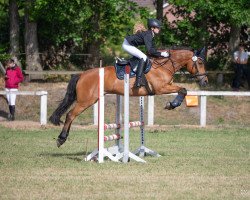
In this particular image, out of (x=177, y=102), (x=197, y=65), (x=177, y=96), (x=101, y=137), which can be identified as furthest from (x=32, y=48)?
(x=101, y=137)

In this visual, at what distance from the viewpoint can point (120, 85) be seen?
51.4ft

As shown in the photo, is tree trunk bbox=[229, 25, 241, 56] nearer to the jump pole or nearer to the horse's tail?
the horse's tail

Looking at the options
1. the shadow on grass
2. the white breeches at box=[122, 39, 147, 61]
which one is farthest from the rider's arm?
the shadow on grass

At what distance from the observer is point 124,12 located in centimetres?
3014

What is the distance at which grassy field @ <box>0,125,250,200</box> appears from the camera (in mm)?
11281

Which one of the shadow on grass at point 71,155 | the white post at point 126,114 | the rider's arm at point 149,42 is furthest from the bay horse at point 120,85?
the white post at point 126,114

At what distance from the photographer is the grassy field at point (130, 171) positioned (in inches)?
444

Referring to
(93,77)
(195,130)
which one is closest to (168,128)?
(195,130)

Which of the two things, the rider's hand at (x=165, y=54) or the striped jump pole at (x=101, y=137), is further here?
the rider's hand at (x=165, y=54)

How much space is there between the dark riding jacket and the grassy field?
2.05 meters

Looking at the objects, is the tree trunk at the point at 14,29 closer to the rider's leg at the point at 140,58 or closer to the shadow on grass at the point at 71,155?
the shadow on grass at the point at 71,155

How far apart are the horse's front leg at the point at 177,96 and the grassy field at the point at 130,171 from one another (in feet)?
3.34

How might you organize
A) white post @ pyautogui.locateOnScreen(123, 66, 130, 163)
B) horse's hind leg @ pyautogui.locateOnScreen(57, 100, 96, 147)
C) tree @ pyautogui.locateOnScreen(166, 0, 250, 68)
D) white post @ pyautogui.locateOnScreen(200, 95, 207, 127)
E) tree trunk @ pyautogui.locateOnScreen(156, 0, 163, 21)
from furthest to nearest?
tree trunk @ pyautogui.locateOnScreen(156, 0, 163, 21), tree @ pyautogui.locateOnScreen(166, 0, 250, 68), white post @ pyautogui.locateOnScreen(200, 95, 207, 127), horse's hind leg @ pyautogui.locateOnScreen(57, 100, 96, 147), white post @ pyautogui.locateOnScreen(123, 66, 130, 163)

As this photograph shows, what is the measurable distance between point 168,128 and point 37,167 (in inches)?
377
